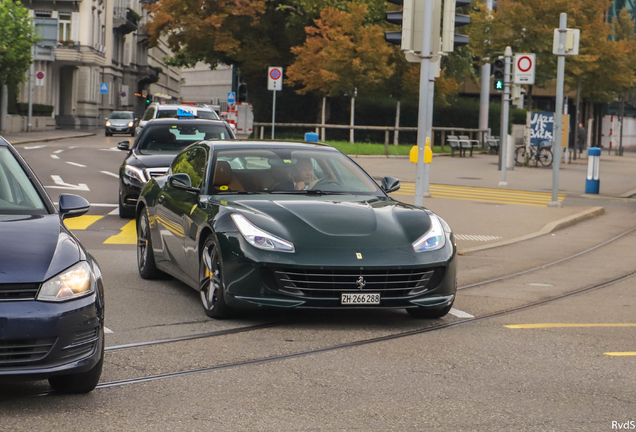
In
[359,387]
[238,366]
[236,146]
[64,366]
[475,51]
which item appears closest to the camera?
[64,366]

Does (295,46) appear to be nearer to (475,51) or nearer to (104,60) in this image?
(475,51)

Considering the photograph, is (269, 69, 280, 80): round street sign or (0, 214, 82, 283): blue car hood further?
(269, 69, 280, 80): round street sign

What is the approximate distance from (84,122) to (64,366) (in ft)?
242

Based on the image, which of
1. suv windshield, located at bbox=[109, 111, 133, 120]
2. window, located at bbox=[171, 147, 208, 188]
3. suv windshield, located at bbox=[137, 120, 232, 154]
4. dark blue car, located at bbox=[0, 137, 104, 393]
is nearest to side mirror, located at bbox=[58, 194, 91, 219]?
dark blue car, located at bbox=[0, 137, 104, 393]

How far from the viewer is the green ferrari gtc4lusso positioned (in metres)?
7.31

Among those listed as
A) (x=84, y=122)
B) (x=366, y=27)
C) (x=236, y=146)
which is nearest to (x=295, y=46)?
(x=366, y=27)

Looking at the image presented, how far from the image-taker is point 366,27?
43.6 meters

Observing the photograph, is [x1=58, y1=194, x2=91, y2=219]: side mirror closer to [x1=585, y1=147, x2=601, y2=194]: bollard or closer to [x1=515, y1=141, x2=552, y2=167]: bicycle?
[x1=585, y1=147, x2=601, y2=194]: bollard

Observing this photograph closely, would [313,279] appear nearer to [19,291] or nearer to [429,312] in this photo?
[429,312]

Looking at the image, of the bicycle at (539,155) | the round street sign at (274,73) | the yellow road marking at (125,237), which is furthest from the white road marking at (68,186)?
the bicycle at (539,155)

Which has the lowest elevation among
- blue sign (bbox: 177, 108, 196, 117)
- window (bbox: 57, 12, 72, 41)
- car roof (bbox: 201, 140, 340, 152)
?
car roof (bbox: 201, 140, 340, 152)

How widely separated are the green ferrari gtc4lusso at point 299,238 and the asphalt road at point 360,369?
25 centimetres

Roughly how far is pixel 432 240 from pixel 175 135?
361 inches

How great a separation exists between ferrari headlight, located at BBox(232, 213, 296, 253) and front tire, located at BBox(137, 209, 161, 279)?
7.92 ft
